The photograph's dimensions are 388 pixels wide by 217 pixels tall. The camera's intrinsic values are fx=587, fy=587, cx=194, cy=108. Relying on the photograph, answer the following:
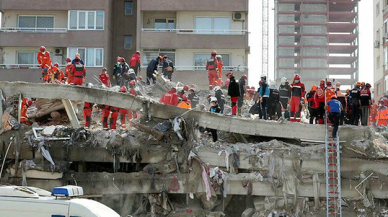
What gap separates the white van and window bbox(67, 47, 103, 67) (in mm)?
31322

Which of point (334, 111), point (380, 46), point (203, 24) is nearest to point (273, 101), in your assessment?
point (334, 111)

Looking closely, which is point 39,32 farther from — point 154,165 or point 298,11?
point 298,11

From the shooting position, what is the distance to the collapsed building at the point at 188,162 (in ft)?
58.1

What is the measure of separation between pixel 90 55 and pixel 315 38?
65.6 meters

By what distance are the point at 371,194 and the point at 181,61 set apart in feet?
77.9

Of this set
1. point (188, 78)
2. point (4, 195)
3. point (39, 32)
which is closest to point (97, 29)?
point (39, 32)

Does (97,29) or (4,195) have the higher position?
(97,29)

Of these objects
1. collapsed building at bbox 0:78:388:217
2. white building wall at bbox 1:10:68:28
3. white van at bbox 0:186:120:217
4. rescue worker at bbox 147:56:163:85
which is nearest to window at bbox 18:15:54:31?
white building wall at bbox 1:10:68:28

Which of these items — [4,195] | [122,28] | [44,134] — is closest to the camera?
[4,195]

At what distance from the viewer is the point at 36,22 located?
41.1m

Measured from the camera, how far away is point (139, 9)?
39688mm

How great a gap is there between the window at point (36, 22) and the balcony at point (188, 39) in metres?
6.89

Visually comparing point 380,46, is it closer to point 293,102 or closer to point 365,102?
point 365,102

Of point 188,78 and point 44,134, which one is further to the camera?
point 188,78
